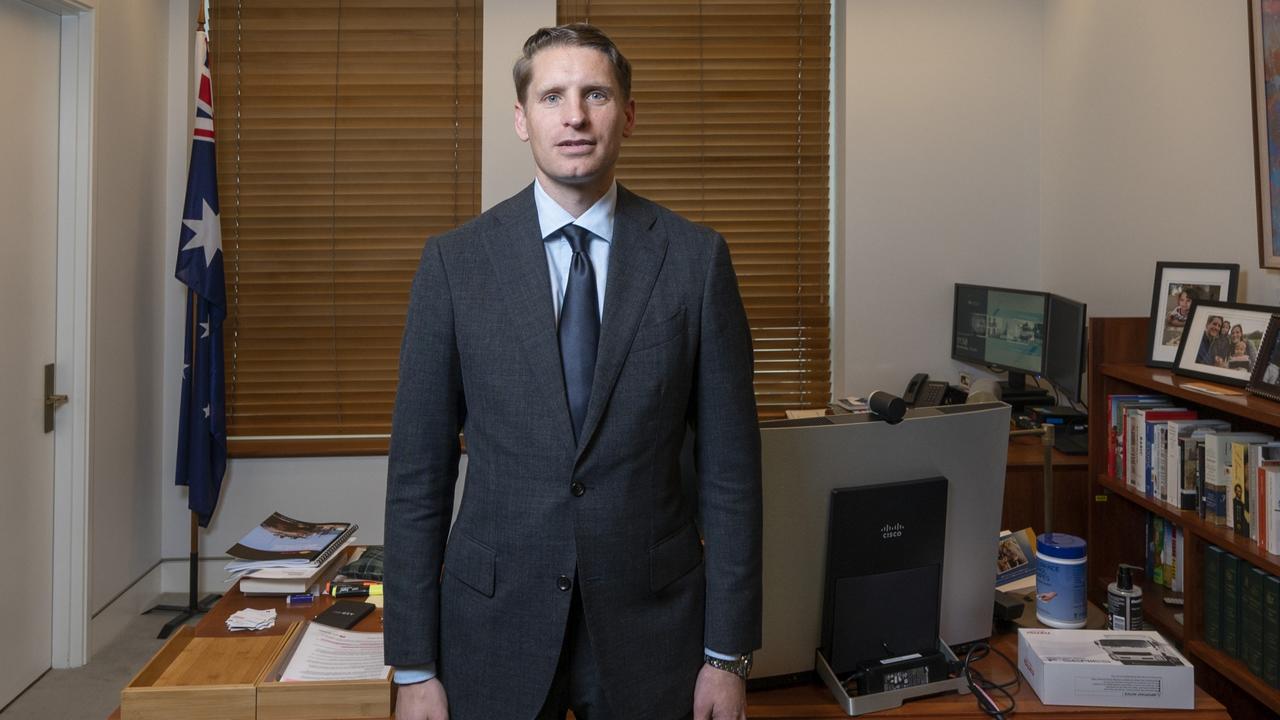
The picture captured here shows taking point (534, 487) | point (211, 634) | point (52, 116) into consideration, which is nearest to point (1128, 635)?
point (534, 487)

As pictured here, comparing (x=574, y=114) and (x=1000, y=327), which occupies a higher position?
(x=574, y=114)

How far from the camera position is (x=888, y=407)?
1.54 m

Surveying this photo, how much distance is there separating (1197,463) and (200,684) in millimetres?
2315

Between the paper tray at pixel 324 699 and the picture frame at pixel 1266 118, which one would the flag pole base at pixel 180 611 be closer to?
the paper tray at pixel 324 699

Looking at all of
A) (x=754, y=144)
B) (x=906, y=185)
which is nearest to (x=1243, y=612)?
(x=906, y=185)

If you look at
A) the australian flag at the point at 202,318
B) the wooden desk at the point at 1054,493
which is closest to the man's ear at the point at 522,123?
the wooden desk at the point at 1054,493

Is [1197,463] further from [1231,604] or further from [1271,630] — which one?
[1271,630]

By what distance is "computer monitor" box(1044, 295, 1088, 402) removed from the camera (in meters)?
3.35

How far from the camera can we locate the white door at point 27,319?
3129mm

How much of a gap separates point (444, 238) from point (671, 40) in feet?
10.3

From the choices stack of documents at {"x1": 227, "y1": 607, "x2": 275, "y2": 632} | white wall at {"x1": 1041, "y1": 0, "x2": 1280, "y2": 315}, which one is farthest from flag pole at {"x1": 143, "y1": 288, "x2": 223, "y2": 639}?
white wall at {"x1": 1041, "y1": 0, "x2": 1280, "y2": 315}

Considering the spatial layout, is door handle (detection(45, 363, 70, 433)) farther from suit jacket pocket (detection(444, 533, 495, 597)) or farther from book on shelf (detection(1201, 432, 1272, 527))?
book on shelf (detection(1201, 432, 1272, 527))

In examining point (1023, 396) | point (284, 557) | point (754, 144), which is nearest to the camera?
point (284, 557)

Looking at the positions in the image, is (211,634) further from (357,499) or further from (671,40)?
(671,40)
